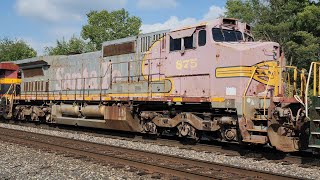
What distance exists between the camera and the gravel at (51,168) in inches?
276

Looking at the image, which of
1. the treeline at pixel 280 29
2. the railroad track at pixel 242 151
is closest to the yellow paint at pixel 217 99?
the railroad track at pixel 242 151

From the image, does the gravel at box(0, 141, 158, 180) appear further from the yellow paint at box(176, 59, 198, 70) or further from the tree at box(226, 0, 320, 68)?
the tree at box(226, 0, 320, 68)

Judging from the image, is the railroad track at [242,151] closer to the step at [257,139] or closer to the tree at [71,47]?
the step at [257,139]

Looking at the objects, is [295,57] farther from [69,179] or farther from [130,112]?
[69,179]

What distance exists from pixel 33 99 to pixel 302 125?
13.8 meters

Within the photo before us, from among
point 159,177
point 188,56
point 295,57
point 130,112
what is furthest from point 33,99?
point 295,57

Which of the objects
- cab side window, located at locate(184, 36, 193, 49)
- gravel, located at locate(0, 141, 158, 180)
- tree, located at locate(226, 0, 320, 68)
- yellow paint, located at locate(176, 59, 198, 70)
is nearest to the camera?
gravel, located at locate(0, 141, 158, 180)

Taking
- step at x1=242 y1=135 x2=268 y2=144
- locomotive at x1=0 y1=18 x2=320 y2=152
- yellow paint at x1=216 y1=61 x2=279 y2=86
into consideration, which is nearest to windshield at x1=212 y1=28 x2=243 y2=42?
locomotive at x1=0 y1=18 x2=320 y2=152

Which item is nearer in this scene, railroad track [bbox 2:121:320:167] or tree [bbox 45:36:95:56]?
railroad track [bbox 2:121:320:167]

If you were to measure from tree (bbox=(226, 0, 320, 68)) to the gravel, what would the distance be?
18.8 metres

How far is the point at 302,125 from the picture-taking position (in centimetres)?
818

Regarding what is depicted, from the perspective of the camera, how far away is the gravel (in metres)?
7.01

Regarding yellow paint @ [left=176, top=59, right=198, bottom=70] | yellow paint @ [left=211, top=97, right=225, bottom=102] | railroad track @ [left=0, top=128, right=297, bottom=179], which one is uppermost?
yellow paint @ [left=176, top=59, right=198, bottom=70]

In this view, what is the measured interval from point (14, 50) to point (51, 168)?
159 feet
